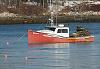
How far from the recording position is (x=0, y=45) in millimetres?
82500

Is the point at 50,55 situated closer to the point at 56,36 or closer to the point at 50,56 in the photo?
the point at 50,56

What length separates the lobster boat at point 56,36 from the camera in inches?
3132

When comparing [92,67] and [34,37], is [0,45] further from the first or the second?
[92,67]

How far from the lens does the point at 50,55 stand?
67812mm

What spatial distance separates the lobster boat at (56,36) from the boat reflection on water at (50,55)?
3.14 ft

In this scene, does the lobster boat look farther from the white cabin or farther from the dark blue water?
the dark blue water

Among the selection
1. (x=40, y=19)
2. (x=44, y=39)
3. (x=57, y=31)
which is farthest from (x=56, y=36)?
(x=40, y=19)

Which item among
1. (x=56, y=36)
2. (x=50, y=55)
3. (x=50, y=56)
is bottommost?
(x=56, y=36)

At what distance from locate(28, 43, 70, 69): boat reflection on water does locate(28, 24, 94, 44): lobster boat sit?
0.96m

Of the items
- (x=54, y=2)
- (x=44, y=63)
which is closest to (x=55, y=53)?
(x=44, y=63)

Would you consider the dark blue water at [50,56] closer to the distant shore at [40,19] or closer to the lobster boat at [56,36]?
the lobster boat at [56,36]

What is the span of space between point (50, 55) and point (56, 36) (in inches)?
524

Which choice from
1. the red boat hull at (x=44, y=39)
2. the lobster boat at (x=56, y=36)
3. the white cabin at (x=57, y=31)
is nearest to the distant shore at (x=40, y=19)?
the lobster boat at (x=56, y=36)

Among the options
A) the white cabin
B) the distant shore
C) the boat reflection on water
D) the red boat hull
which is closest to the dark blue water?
the boat reflection on water
